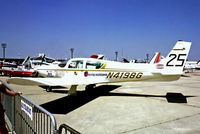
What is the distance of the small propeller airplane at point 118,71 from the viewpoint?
8867mm

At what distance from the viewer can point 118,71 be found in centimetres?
965

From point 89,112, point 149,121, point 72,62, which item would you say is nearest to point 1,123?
point 89,112

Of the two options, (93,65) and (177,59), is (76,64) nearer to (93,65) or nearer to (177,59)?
(93,65)

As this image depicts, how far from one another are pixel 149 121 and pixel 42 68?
7.60m

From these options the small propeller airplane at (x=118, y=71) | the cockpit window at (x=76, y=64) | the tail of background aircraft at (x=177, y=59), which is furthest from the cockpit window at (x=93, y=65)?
the tail of background aircraft at (x=177, y=59)

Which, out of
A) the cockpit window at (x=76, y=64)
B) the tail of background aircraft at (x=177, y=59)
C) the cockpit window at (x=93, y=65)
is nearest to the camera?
the tail of background aircraft at (x=177, y=59)

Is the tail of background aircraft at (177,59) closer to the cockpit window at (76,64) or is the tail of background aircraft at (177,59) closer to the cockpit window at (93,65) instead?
the cockpit window at (93,65)

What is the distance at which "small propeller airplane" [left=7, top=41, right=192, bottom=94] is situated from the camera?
887 cm

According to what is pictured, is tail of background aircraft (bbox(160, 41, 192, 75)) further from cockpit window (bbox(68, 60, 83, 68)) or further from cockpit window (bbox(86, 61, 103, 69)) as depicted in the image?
cockpit window (bbox(68, 60, 83, 68))

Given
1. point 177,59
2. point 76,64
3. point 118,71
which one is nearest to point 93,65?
point 76,64

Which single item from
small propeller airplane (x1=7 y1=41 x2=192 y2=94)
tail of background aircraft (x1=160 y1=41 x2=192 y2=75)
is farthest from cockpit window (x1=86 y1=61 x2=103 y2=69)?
tail of background aircraft (x1=160 y1=41 x2=192 y2=75)

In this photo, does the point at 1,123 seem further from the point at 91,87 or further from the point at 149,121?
the point at 91,87

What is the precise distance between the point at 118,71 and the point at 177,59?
3.25m

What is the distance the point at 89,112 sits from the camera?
22.1ft
